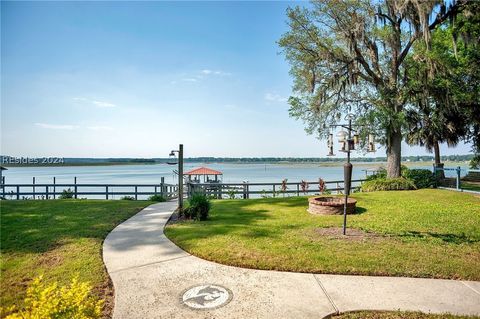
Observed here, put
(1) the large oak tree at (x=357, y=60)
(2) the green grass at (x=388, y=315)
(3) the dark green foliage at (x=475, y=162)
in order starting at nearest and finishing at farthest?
(2) the green grass at (x=388, y=315) → (1) the large oak tree at (x=357, y=60) → (3) the dark green foliage at (x=475, y=162)

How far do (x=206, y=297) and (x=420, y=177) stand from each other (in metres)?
17.7

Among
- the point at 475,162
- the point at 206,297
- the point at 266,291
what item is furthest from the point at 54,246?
the point at 475,162

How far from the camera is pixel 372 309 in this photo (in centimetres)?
396

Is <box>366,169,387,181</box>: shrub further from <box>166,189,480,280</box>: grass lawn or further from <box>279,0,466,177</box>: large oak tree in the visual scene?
<box>166,189,480,280</box>: grass lawn

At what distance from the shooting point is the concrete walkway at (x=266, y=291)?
393cm

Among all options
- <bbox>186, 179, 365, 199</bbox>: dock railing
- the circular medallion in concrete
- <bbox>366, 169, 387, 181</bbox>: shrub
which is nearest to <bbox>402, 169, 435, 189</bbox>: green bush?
<bbox>366, 169, 387, 181</bbox>: shrub

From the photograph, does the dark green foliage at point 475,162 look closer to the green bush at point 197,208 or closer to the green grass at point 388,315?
the green bush at point 197,208

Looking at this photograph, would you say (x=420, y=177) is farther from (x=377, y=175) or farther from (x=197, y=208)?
(x=197, y=208)

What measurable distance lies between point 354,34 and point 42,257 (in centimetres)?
1742

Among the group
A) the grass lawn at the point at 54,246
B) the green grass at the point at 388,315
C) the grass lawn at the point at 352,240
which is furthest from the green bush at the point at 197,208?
the green grass at the point at 388,315

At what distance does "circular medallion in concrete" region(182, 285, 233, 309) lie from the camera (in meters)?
4.10

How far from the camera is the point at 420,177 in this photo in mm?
17656

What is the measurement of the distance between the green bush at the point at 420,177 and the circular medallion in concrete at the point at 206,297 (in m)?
16.5

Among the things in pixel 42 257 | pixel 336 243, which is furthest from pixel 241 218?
pixel 42 257
